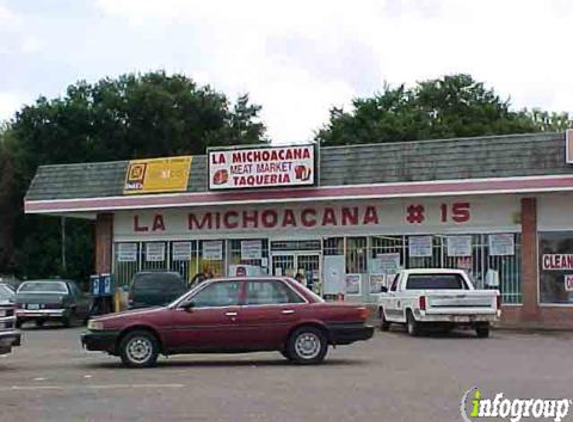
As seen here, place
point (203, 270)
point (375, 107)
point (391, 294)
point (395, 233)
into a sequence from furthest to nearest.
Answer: point (375, 107) → point (203, 270) → point (395, 233) → point (391, 294)

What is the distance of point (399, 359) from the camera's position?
67.7ft

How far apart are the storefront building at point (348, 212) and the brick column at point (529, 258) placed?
3 cm

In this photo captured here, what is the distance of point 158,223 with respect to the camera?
38.4 m

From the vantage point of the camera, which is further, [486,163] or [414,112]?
[414,112]

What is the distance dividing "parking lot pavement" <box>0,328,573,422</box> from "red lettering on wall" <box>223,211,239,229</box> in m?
13.6

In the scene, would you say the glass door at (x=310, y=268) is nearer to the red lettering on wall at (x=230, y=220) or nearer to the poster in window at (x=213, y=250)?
the red lettering on wall at (x=230, y=220)

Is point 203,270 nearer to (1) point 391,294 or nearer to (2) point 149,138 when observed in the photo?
(1) point 391,294

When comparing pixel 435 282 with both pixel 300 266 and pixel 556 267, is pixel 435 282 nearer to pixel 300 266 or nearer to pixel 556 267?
pixel 556 267

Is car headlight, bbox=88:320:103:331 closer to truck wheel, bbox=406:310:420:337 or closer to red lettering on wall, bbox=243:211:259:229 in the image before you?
truck wheel, bbox=406:310:420:337

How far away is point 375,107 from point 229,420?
58.1m

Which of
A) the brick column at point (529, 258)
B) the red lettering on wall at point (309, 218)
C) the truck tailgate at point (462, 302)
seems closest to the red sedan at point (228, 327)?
the truck tailgate at point (462, 302)

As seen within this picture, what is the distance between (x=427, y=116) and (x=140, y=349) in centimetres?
5063

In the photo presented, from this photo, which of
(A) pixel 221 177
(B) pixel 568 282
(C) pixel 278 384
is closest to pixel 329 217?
(A) pixel 221 177

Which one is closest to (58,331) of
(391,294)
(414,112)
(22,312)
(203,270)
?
(22,312)
